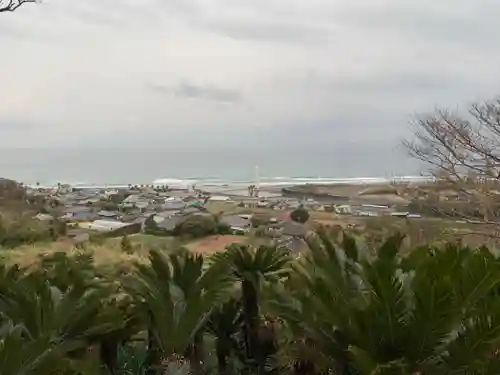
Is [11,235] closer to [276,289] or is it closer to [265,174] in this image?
[276,289]

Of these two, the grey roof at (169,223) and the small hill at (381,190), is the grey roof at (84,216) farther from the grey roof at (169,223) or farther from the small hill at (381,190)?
the small hill at (381,190)

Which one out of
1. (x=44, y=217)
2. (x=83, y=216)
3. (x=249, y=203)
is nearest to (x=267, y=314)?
(x=44, y=217)

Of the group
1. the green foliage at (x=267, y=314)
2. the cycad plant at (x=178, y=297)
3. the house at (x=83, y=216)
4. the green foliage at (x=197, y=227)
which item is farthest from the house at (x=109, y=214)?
the cycad plant at (x=178, y=297)

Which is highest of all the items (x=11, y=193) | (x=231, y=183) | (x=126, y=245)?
(x=231, y=183)

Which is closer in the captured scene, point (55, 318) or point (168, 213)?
point (55, 318)

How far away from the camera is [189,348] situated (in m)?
4.66

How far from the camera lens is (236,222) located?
13.8 metres

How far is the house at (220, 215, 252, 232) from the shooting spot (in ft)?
41.8

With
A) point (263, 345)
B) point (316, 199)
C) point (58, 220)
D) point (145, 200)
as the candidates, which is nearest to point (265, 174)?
point (316, 199)

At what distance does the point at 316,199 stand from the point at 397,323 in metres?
18.1

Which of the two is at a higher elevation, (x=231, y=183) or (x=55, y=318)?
(x=231, y=183)

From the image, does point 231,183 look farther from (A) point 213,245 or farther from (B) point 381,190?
(A) point 213,245

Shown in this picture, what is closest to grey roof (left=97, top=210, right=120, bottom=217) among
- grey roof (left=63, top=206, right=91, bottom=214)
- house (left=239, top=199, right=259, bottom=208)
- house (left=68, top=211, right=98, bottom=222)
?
house (left=68, top=211, right=98, bottom=222)

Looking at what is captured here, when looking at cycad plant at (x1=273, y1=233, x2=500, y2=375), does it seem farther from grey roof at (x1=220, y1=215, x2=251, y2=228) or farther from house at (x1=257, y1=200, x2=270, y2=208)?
house at (x1=257, y1=200, x2=270, y2=208)
